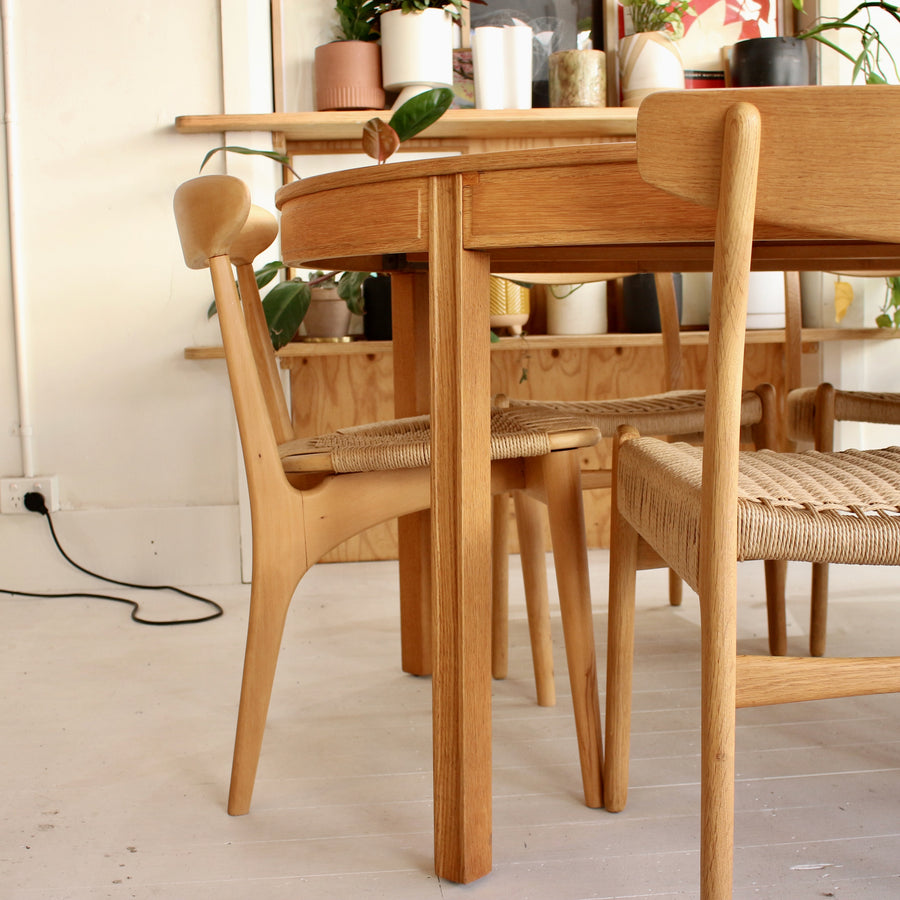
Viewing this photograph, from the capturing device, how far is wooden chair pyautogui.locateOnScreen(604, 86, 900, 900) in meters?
0.74

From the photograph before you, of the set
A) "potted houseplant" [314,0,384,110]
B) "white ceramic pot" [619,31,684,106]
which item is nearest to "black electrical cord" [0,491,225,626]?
"potted houseplant" [314,0,384,110]

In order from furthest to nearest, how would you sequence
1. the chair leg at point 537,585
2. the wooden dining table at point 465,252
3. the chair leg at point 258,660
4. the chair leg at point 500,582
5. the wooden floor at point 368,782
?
1. the chair leg at point 500,582
2. the chair leg at point 537,585
3. the chair leg at point 258,660
4. the wooden floor at point 368,782
5. the wooden dining table at point 465,252

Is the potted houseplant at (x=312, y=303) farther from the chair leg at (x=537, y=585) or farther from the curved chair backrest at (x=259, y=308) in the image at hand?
the chair leg at (x=537, y=585)

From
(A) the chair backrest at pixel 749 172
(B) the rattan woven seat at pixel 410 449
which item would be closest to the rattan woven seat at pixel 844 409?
(B) the rattan woven seat at pixel 410 449

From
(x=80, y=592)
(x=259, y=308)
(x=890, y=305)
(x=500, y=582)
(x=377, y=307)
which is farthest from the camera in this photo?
(x=890, y=305)

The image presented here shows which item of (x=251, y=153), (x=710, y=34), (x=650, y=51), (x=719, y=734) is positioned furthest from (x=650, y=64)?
(x=719, y=734)

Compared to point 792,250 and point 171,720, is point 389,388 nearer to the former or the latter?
point 171,720

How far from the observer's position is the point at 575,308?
2439 mm

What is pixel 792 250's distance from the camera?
1.30m

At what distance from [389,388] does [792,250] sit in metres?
1.33

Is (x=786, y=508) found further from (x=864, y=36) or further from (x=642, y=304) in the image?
(x=864, y=36)

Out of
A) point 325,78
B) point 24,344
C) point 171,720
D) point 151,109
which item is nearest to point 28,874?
point 171,720

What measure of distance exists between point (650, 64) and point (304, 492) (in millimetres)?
1724

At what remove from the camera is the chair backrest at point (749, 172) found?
0.73m
